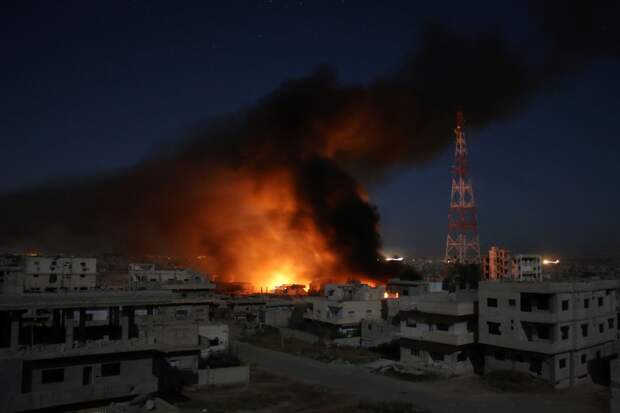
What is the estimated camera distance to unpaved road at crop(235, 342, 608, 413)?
2461cm

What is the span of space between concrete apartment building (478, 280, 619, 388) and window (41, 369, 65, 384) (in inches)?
813

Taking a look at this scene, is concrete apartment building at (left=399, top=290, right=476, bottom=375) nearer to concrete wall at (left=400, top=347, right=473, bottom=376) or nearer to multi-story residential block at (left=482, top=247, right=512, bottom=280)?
concrete wall at (left=400, top=347, right=473, bottom=376)

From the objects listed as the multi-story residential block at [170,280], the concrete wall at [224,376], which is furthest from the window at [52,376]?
the multi-story residential block at [170,280]

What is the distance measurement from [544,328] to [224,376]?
16.1 meters

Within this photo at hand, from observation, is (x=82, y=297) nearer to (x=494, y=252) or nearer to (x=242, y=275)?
(x=242, y=275)

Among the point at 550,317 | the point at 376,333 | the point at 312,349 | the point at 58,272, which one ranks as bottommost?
the point at 312,349

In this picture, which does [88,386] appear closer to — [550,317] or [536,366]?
[536,366]

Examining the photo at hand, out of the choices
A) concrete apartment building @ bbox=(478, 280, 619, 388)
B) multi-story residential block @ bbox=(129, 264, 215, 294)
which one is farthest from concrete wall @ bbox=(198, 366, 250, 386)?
multi-story residential block @ bbox=(129, 264, 215, 294)

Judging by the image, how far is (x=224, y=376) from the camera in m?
28.5

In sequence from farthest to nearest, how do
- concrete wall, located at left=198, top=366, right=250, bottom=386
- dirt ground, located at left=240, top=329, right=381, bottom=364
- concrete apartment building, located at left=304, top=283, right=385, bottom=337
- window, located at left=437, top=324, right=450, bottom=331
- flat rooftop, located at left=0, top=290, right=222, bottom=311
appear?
concrete apartment building, located at left=304, top=283, right=385, bottom=337 < dirt ground, located at left=240, top=329, right=381, bottom=364 < window, located at left=437, top=324, right=450, bottom=331 < concrete wall, located at left=198, top=366, right=250, bottom=386 < flat rooftop, located at left=0, top=290, right=222, bottom=311

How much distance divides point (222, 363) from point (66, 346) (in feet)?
38.2

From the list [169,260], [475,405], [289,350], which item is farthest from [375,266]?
[169,260]

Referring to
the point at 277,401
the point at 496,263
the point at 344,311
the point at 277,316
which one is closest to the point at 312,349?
the point at 344,311

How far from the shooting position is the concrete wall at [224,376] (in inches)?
1097
